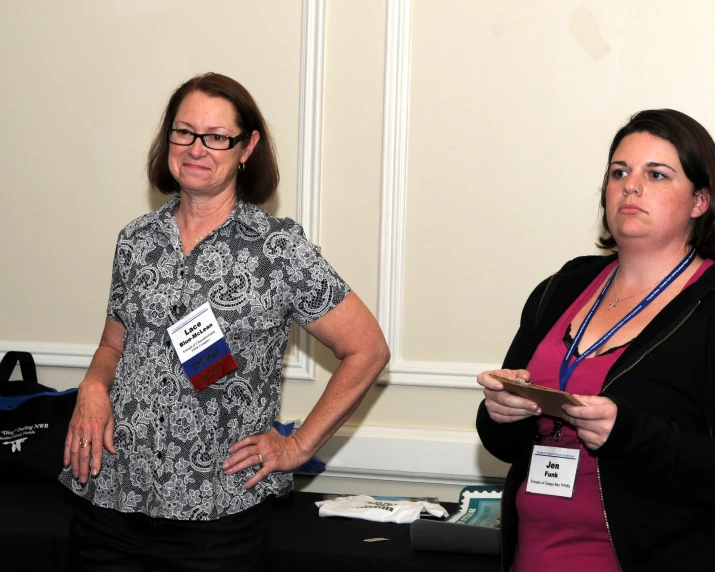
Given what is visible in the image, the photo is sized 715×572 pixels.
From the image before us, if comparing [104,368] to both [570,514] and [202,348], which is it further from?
[570,514]

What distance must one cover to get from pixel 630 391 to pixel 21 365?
2224 millimetres

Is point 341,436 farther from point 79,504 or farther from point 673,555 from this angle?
point 673,555

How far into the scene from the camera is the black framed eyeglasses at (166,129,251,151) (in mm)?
2109

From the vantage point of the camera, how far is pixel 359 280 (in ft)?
9.93

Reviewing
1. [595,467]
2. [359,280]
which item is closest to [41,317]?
[359,280]

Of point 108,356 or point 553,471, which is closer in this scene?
point 553,471

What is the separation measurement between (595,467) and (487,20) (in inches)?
64.8

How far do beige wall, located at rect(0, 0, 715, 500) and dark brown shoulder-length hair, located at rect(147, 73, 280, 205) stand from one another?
78 cm

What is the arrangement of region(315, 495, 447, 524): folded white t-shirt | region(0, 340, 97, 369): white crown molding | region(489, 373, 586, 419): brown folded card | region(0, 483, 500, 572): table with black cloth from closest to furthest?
1. region(489, 373, 586, 419): brown folded card
2. region(0, 483, 500, 572): table with black cloth
3. region(315, 495, 447, 524): folded white t-shirt
4. region(0, 340, 97, 369): white crown molding

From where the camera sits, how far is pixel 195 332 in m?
1.94

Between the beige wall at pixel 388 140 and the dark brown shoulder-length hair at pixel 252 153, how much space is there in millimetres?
784

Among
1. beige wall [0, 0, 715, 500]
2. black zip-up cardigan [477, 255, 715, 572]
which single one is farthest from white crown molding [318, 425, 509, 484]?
black zip-up cardigan [477, 255, 715, 572]

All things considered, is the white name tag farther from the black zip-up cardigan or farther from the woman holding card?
the black zip-up cardigan

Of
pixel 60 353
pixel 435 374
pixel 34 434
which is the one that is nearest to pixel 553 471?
pixel 435 374
